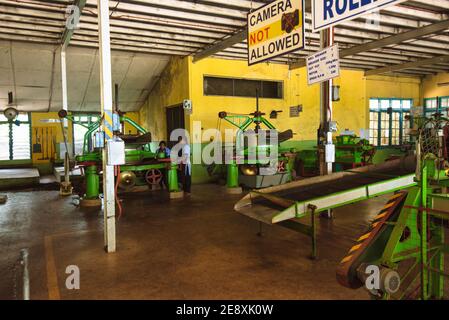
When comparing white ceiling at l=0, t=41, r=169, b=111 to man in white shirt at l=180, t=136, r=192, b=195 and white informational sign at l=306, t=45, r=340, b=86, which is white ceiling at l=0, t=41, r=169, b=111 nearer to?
man in white shirt at l=180, t=136, r=192, b=195

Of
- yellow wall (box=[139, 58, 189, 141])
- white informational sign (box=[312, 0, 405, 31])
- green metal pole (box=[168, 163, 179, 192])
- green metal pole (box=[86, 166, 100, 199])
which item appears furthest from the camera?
yellow wall (box=[139, 58, 189, 141])

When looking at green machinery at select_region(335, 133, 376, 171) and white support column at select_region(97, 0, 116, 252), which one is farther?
green machinery at select_region(335, 133, 376, 171)

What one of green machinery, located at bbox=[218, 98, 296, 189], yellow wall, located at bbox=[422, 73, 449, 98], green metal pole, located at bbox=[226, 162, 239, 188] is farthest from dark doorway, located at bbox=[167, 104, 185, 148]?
yellow wall, located at bbox=[422, 73, 449, 98]

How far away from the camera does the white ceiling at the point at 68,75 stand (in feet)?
33.8

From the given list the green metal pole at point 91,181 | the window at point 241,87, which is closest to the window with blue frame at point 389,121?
the window at point 241,87

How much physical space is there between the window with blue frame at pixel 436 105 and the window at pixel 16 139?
16.6 metres

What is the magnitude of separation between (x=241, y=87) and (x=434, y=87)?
932cm

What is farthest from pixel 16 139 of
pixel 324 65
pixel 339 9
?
pixel 339 9

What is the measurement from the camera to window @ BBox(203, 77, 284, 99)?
1139 cm

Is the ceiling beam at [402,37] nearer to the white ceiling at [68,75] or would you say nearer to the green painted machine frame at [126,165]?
the white ceiling at [68,75]

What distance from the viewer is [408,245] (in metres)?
3.12

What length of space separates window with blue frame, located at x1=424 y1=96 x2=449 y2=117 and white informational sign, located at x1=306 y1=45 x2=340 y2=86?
11.7 meters

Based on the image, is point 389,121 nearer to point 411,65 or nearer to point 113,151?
point 411,65
